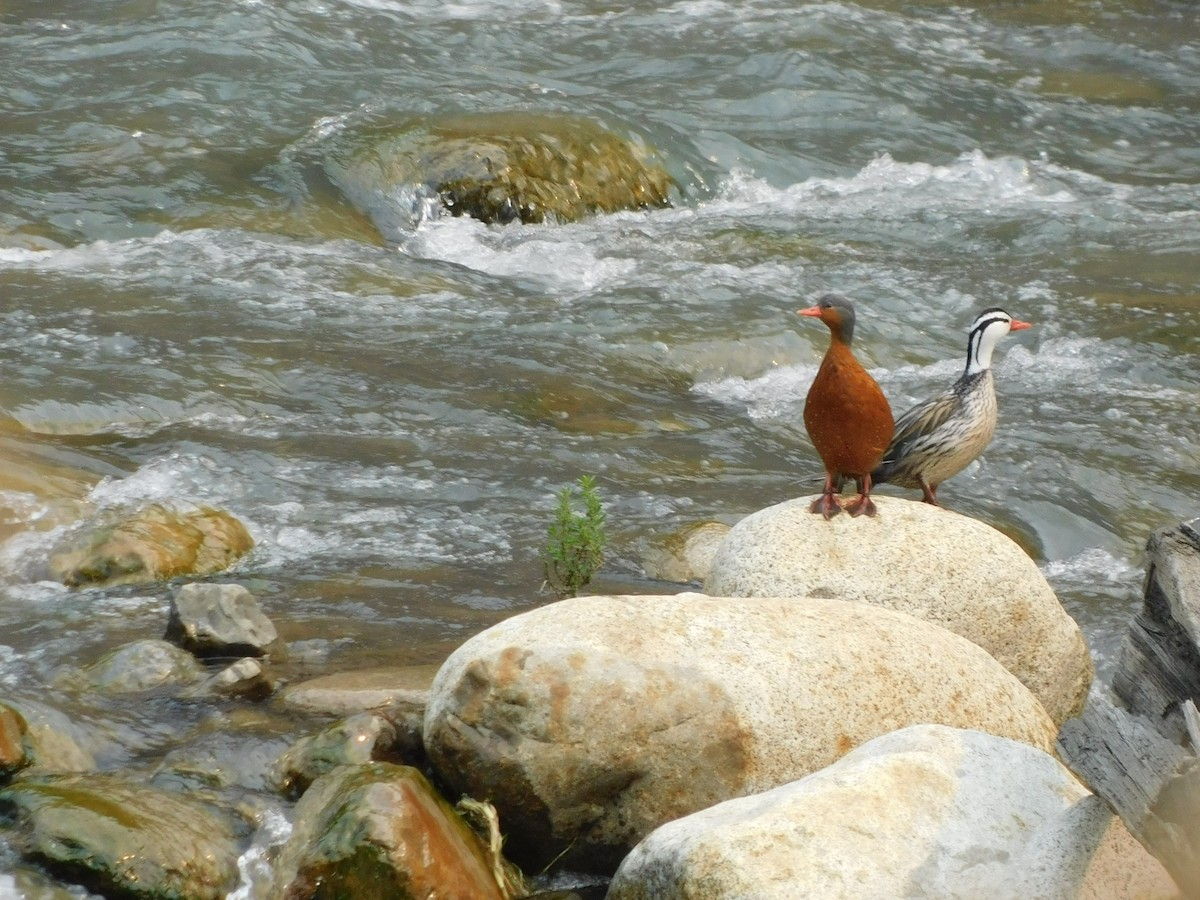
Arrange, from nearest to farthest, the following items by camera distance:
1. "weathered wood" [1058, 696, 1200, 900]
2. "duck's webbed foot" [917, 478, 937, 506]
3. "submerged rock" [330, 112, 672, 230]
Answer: "weathered wood" [1058, 696, 1200, 900], "duck's webbed foot" [917, 478, 937, 506], "submerged rock" [330, 112, 672, 230]

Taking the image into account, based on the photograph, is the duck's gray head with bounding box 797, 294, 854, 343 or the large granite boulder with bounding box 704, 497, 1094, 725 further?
the duck's gray head with bounding box 797, 294, 854, 343

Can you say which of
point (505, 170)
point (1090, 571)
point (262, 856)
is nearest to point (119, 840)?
→ point (262, 856)

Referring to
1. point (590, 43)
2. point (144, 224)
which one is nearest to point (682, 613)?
point (144, 224)

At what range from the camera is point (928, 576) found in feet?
19.5

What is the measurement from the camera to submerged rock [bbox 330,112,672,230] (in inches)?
509

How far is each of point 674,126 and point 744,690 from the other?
1086cm

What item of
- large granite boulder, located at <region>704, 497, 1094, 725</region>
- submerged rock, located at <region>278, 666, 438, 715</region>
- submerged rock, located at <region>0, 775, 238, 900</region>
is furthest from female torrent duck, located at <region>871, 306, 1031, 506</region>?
submerged rock, located at <region>0, 775, 238, 900</region>

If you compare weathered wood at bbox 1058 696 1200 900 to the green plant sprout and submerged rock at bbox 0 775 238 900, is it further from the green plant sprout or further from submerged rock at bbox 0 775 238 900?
the green plant sprout

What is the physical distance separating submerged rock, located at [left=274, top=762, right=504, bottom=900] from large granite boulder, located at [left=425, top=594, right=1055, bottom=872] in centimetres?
31

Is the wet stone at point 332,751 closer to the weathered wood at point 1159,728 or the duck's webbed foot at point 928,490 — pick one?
the weathered wood at point 1159,728

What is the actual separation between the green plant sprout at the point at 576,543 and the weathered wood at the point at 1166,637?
2712 mm

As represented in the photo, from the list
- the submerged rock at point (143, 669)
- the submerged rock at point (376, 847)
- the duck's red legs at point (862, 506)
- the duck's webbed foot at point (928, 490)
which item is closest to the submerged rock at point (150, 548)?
the submerged rock at point (143, 669)

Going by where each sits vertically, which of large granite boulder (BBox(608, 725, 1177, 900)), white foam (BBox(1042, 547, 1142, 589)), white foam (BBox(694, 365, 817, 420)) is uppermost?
large granite boulder (BBox(608, 725, 1177, 900))

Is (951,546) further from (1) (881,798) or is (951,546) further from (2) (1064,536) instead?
(2) (1064,536)
